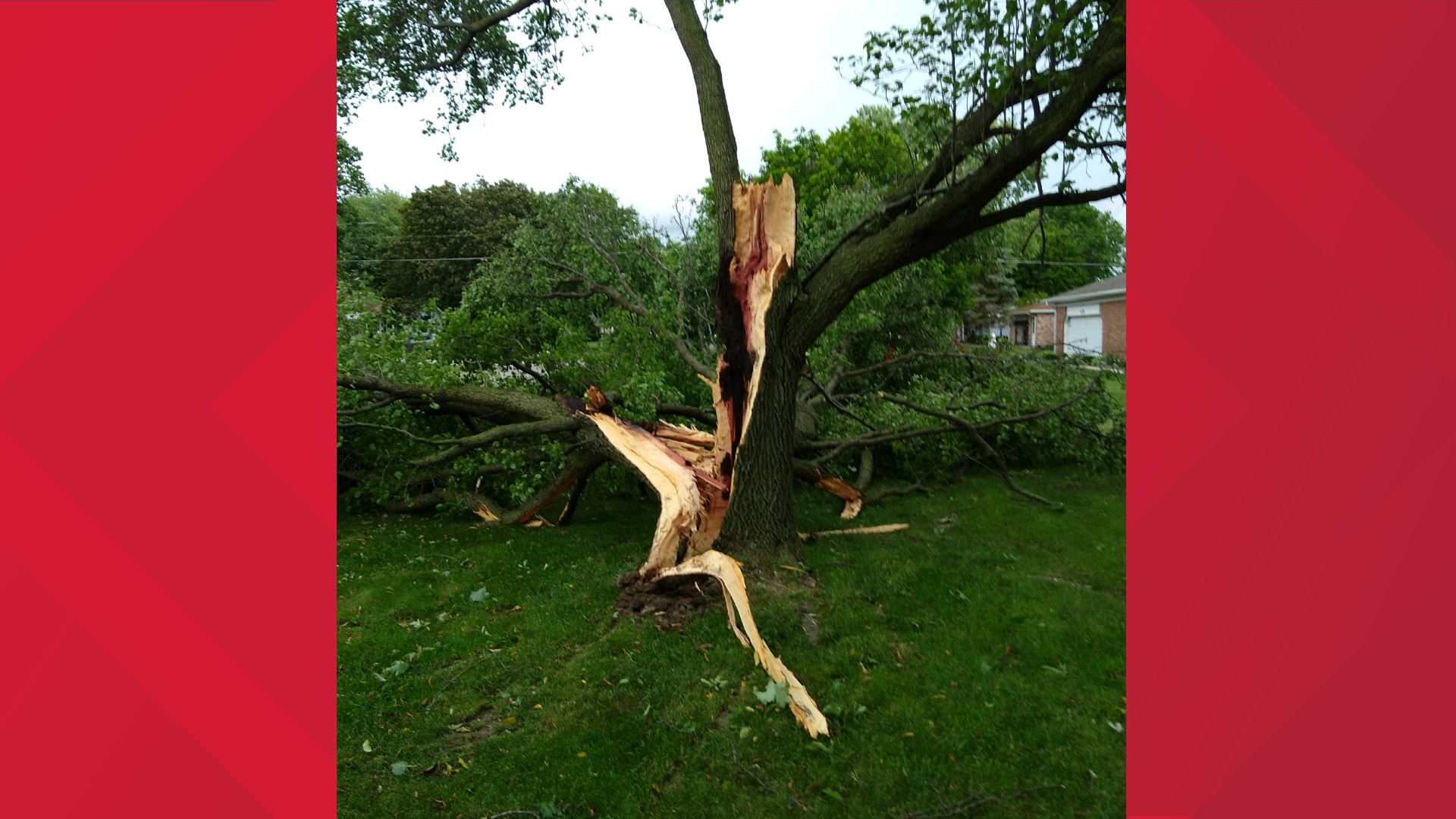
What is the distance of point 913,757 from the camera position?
11.5 ft

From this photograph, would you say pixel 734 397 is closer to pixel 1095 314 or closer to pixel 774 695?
pixel 774 695

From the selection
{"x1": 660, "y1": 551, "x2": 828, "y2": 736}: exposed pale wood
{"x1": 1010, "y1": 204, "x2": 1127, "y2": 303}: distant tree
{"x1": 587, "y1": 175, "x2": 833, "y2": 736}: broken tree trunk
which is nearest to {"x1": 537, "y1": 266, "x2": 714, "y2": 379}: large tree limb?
{"x1": 587, "y1": 175, "x2": 833, "y2": 736}: broken tree trunk

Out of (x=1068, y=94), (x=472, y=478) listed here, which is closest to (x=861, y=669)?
(x=1068, y=94)

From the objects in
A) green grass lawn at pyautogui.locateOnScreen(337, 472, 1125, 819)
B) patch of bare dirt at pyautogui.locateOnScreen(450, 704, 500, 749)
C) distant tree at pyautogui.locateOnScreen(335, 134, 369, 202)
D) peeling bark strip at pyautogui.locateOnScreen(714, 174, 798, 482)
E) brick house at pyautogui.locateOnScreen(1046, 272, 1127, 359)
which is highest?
distant tree at pyautogui.locateOnScreen(335, 134, 369, 202)

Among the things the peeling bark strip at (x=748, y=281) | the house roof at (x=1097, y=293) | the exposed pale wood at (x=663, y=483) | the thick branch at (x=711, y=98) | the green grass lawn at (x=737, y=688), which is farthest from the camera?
the house roof at (x=1097, y=293)

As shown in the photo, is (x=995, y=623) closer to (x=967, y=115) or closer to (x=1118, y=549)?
(x=1118, y=549)

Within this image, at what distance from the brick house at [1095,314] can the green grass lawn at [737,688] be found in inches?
1002

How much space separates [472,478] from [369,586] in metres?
2.66

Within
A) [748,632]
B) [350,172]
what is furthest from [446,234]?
[748,632]

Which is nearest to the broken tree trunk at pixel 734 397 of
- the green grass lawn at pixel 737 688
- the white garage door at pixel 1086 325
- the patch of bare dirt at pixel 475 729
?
the green grass lawn at pixel 737 688

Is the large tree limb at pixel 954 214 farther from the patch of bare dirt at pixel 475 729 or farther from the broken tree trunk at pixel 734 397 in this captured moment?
the patch of bare dirt at pixel 475 729

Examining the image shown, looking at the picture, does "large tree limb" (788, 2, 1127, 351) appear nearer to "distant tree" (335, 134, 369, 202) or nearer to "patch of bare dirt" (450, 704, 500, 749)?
"patch of bare dirt" (450, 704, 500, 749)

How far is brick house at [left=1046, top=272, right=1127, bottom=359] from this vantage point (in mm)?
30234

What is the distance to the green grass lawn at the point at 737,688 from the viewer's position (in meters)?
3.32
